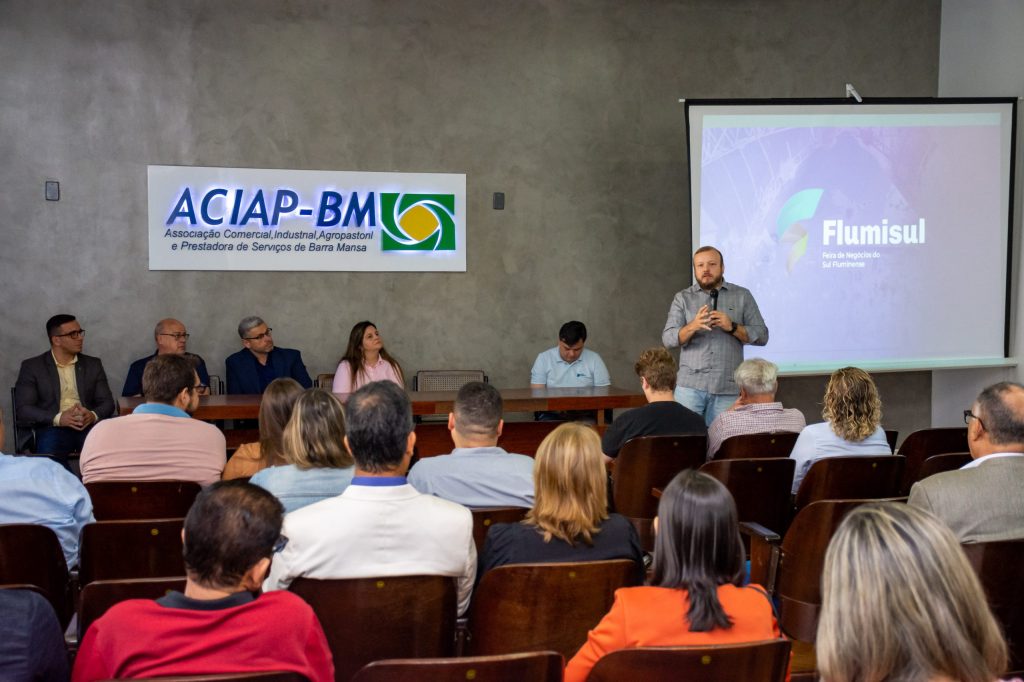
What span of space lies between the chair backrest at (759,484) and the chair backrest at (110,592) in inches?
87.3

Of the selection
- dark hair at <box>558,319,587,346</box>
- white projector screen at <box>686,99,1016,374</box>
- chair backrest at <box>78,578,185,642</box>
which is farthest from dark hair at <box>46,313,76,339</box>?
chair backrest at <box>78,578,185,642</box>

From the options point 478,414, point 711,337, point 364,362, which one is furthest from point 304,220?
point 478,414

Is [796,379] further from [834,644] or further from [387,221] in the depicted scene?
[834,644]

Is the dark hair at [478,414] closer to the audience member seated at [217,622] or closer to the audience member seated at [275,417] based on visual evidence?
the audience member seated at [275,417]

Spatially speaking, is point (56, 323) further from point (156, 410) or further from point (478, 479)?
point (478, 479)

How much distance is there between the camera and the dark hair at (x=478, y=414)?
10.3ft

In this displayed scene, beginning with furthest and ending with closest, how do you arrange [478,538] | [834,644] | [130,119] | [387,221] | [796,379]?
[796,379] → [387,221] → [130,119] → [478,538] → [834,644]

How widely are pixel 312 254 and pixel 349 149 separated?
0.86 m

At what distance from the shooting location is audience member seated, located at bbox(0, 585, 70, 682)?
1.66 m

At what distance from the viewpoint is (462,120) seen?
23.8ft

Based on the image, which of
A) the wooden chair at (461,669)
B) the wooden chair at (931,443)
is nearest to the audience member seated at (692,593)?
the wooden chair at (461,669)

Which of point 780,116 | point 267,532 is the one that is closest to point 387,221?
point 780,116

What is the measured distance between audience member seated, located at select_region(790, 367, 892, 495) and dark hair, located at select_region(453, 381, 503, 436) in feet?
4.98

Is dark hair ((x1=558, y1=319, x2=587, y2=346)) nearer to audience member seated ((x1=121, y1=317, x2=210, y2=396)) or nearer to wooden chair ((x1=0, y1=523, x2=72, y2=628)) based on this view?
audience member seated ((x1=121, y1=317, x2=210, y2=396))
